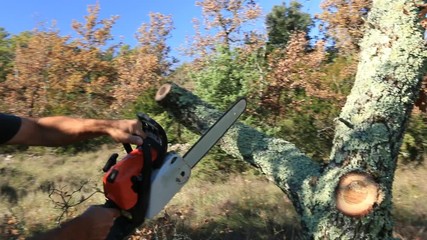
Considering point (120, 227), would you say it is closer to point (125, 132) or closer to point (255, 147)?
point (125, 132)

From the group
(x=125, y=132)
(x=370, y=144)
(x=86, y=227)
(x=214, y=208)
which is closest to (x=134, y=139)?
(x=125, y=132)

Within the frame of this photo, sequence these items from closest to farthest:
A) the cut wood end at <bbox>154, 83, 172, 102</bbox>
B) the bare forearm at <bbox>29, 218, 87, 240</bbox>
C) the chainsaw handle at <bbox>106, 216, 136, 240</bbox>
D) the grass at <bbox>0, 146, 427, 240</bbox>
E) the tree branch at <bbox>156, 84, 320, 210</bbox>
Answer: the bare forearm at <bbox>29, 218, 87, 240</bbox>, the chainsaw handle at <bbox>106, 216, 136, 240</bbox>, the tree branch at <bbox>156, 84, 320, 210</bbox>, the cut wood end at <bbox>154, 83, 172, 102</bbox>, the grass at <bbox>0, 146, 427, 240</bbox>

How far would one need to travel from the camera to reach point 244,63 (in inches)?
472

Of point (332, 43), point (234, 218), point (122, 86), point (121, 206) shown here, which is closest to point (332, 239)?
point (121, 206)

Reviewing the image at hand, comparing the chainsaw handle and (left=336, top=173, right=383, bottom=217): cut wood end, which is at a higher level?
the chainsaw handle

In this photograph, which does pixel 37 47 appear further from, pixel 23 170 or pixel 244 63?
pixel 244 63

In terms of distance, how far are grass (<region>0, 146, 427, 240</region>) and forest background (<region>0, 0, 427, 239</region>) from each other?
18 millimetres

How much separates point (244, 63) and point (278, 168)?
8.99 m

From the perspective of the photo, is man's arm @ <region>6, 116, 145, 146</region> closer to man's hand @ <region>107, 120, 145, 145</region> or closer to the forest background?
man's hand @ <region>107, 120, 145, 145</region>

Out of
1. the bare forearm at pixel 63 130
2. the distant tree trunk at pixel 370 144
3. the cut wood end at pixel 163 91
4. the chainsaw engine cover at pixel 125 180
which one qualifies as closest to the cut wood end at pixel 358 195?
the distant tree trunk at pixel 370 144

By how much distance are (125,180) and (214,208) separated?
4.72 m

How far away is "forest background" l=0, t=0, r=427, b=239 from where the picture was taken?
580 centimetres

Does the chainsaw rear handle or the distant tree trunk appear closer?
the chainsaw rear handle

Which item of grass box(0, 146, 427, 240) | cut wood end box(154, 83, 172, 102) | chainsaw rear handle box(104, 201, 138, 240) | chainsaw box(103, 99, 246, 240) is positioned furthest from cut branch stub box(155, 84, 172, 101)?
chainsaw rear handle box(104, 201, 138, 240)
